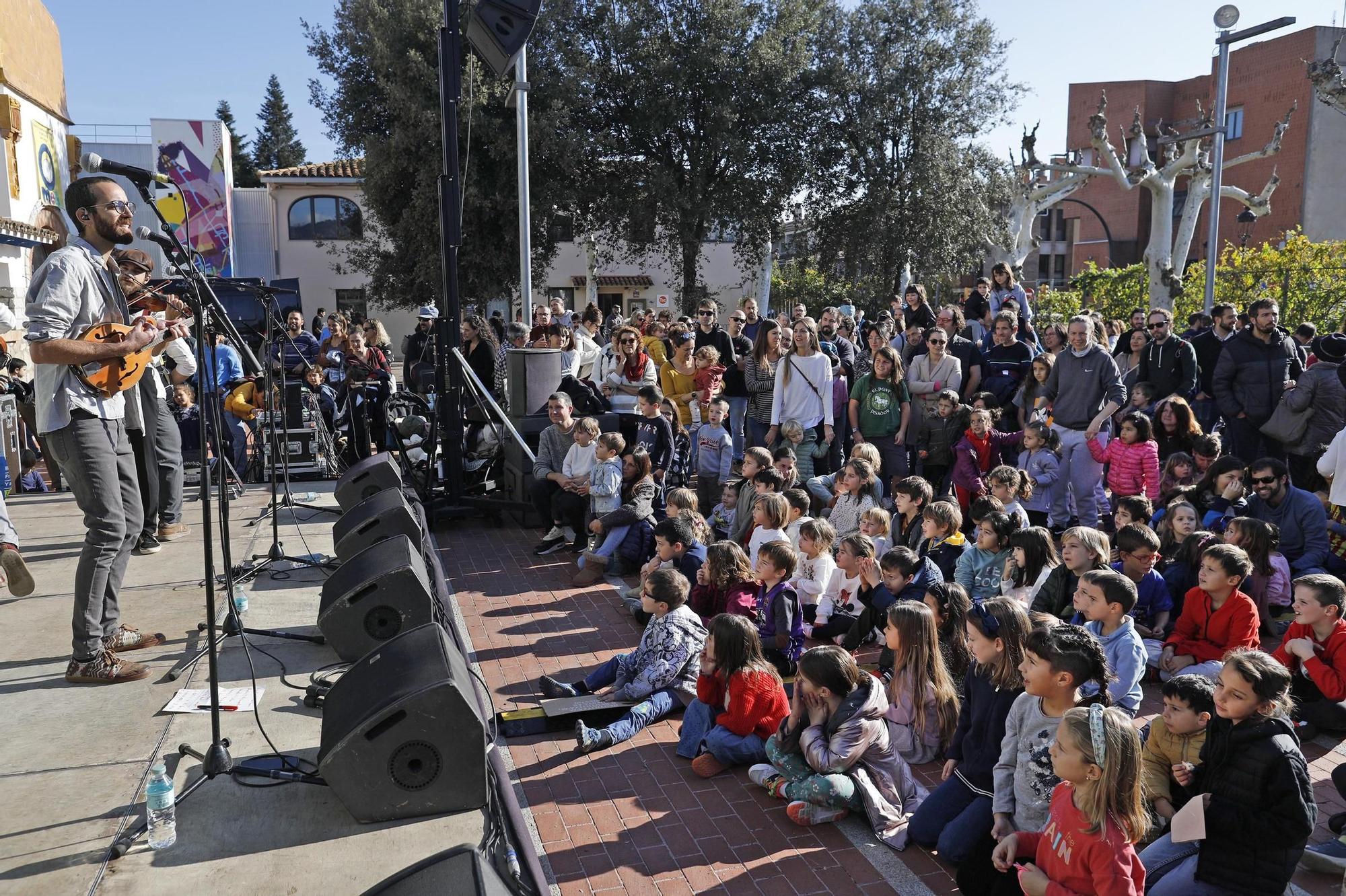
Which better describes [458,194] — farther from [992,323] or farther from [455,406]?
[992,323]

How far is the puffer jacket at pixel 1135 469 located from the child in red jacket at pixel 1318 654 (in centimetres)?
331

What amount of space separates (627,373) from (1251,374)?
6136 millimetres

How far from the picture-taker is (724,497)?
876 centimetres

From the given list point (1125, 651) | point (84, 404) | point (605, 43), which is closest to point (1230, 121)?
point (605, 43)

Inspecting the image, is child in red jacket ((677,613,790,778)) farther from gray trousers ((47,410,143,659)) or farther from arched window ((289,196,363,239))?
arched window ((289,196,363,239))

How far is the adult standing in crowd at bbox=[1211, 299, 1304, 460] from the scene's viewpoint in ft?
30.4

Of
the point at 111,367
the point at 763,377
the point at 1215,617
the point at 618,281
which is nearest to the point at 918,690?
the point at 1215,617

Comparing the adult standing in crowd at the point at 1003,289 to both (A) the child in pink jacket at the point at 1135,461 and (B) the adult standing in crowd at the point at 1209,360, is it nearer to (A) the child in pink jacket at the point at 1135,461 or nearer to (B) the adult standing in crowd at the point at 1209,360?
(B) the adult standing in crowd at the point at 1209,360

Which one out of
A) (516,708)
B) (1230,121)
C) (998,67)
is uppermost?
(1230,121)

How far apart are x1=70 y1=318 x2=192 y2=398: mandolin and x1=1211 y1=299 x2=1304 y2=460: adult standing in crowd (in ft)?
30.0

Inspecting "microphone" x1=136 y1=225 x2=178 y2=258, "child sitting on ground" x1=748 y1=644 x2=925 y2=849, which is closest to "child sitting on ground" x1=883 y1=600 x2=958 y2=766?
"child sitting on ground" x1=748 y1=644 x2=925 y2=849

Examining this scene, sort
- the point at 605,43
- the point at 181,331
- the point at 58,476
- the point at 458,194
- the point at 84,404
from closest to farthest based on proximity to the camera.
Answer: the point at 84,404 → the point at 181,331 → the point at 458,194 → the point at 58,476 → the point at 605,43

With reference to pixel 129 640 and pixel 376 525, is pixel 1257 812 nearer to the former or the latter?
pixel 376 525

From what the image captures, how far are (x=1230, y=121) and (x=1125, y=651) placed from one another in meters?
43.1
